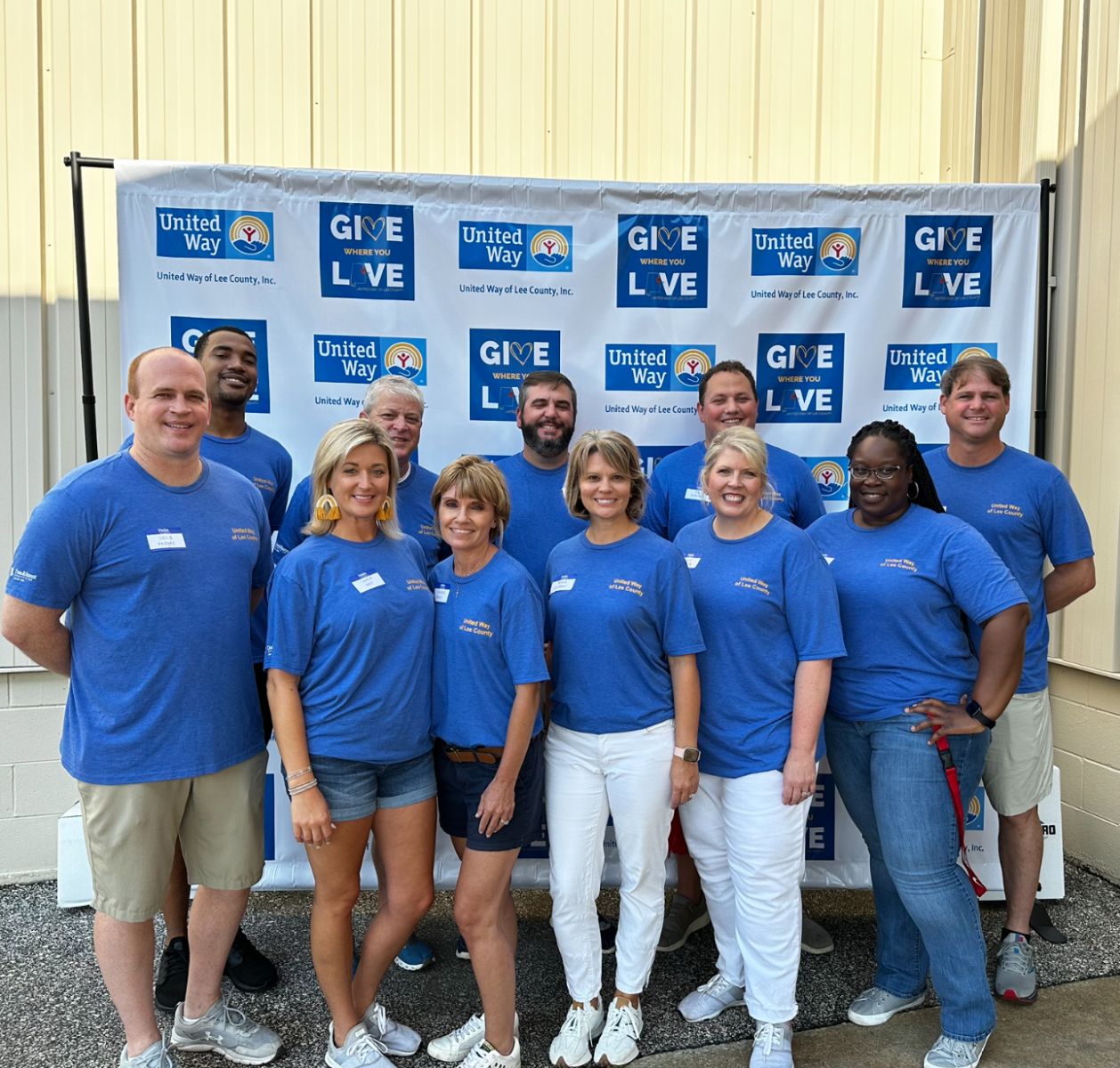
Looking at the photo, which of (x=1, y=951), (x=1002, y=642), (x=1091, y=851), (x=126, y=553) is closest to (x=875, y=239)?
(x=1002, y=642)

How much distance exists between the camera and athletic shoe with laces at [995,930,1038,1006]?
9.15 feet

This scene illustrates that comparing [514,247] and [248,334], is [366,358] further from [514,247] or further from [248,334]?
[514,247]

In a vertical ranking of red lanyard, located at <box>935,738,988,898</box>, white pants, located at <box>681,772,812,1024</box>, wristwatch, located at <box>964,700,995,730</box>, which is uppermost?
wristwatch, located at <box>964,700,995,730</box>

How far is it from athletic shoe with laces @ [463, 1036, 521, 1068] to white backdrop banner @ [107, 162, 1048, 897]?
1.20 m

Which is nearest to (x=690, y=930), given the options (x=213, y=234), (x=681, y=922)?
(x=681, y=922)

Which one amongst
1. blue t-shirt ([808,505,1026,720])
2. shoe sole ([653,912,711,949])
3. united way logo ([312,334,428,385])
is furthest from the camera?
united way logo ([312,334,428,385])

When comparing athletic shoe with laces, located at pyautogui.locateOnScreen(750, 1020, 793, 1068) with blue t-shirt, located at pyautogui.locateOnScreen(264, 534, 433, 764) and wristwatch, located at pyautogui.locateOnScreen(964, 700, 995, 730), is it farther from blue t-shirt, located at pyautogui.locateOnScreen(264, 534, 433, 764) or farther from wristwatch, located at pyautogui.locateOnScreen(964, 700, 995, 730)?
blue t-shirt, located at pyautogui.locateOnScreen(264, 534, 433, 764)

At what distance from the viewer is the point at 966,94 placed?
4.20 m

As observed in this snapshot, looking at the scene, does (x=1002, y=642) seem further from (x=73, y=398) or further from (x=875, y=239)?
(x=73, y=398)

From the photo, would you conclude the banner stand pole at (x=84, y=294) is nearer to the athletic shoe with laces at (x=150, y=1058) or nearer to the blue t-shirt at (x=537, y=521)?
the blue t-shirt at (x=537, y=521)

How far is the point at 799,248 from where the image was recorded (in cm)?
364

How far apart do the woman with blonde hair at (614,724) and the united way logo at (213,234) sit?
5.99 feet

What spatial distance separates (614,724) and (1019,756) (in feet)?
5.05

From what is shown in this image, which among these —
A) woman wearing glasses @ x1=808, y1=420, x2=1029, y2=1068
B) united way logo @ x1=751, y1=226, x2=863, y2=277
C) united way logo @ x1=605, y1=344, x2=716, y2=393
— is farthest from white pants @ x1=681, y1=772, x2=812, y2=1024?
united way logo @ x1=751, y1=226, x2=863, y2=277
